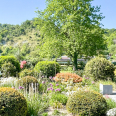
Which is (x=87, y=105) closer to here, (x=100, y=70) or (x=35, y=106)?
(x=35, y=106)

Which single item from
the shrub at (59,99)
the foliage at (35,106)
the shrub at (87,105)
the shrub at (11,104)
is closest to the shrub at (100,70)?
the shrub at (59,99)

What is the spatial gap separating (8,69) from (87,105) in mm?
8387

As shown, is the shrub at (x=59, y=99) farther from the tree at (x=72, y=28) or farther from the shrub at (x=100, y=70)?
the tree at (x=72, y=28)

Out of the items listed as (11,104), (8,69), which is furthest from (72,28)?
(11,104)

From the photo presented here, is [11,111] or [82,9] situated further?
[82,9]

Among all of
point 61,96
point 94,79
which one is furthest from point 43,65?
point 61,96

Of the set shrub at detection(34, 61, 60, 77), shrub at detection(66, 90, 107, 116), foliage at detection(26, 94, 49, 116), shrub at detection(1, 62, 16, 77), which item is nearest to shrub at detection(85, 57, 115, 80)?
shrub at detection(34, 61, 60, 77)

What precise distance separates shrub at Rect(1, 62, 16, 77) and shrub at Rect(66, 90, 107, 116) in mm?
7884

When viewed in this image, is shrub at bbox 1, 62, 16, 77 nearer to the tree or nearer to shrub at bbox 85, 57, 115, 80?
shrub at bbox 85, 57, 115, 80

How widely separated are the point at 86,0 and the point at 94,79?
33.7 ft

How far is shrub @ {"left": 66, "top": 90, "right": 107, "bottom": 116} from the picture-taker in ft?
14.2

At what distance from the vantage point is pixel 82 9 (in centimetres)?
1600

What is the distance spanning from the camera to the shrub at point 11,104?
369 centimetres

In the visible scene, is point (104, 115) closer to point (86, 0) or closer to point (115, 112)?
point (115, 112)
